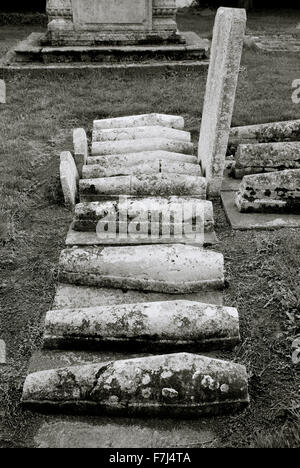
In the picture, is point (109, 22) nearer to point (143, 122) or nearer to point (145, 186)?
point (143, 122)

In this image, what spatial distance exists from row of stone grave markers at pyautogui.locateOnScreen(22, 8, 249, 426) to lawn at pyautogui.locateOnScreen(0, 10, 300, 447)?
155mm

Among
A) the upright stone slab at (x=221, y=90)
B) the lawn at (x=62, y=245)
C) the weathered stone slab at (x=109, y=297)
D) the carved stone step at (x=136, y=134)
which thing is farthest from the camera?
the carved stone step at (x=136, y=134)

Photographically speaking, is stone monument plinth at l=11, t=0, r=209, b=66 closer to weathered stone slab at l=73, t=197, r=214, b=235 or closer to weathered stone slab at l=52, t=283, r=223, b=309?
weathered stone slab at l=73, t=197, r=214, b=235

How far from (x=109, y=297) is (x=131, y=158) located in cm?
214

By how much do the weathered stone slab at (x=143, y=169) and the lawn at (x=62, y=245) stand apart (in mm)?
449

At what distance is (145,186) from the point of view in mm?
4375

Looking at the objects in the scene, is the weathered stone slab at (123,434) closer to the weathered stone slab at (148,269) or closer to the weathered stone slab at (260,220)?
the weathered stone slab at (148,269)

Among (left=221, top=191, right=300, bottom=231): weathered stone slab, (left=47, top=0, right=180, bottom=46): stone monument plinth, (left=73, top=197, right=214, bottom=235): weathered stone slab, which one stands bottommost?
(left=221, top=191, right=300, bottom=231): weathered stone slab

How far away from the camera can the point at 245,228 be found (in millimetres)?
4074

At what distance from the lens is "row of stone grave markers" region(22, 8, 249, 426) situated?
2309 millimetres

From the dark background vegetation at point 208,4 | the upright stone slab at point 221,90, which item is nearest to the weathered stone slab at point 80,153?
the upright stone slab at point 221,90

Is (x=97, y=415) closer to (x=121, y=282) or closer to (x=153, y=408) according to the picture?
(x=153, y=408)

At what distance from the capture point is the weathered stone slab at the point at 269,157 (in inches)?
184

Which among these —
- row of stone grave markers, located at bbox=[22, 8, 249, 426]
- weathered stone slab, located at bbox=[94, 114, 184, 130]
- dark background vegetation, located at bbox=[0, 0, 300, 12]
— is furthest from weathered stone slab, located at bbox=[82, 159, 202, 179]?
dark background vegetation, located at bbox=[0, 0, 300, 12]
